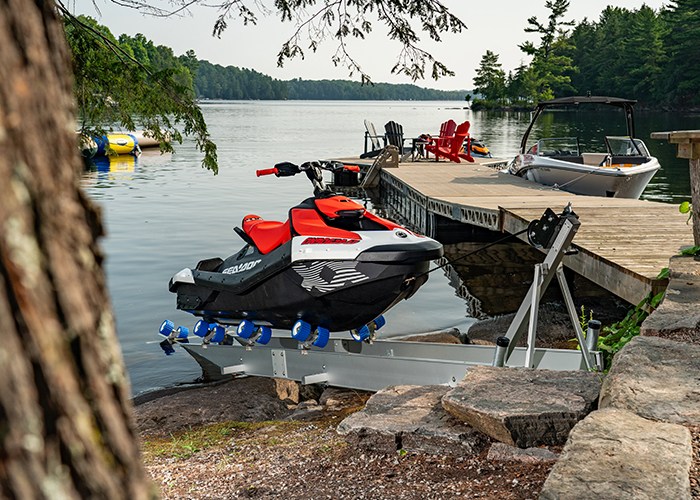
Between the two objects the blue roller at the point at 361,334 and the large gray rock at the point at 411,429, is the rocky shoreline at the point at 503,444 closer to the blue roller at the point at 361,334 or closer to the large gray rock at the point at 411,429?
the large gray rock at the point at 411,429

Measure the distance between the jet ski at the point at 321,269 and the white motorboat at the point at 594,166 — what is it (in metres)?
8.90

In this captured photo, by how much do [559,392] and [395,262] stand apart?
201cm

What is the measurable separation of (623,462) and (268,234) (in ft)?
12.1

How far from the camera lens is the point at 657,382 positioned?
3395 millimetres

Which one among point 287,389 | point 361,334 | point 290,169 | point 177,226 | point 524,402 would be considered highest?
point 290,169

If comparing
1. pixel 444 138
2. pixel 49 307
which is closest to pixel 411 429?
pixel 49 307

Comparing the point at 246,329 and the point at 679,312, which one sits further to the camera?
the point at 246,329

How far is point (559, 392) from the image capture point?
372 centimetres

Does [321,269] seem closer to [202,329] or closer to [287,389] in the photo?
[202,329]

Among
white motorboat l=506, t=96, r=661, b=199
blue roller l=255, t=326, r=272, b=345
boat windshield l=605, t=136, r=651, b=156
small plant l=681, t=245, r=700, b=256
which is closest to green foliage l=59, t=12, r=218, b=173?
blue roller l=255, t=326, r=272, b=345

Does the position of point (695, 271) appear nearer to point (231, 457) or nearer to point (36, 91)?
point (231, 457)

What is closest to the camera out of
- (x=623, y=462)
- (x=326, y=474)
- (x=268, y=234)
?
(x=623, y=462)

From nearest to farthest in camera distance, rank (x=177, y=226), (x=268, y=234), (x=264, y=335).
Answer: (x=268, y=234) < (x=264, y=335) < (x=177, y=226)

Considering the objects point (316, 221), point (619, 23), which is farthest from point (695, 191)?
point (619, 23)
